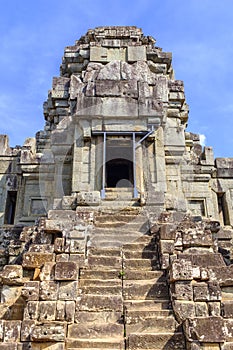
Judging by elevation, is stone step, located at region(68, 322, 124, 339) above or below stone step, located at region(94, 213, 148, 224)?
below

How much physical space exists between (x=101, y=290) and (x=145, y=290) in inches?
34.2

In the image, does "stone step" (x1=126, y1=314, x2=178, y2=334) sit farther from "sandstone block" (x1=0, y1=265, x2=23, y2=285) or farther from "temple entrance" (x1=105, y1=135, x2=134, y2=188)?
"temple entrance" (x1=105, y1=135, x2=134, y2=188)

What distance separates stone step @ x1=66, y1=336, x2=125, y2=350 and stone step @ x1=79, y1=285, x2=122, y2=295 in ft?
3.64

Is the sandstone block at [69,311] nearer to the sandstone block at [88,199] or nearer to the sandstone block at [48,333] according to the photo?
the sandstone block at [48,333]

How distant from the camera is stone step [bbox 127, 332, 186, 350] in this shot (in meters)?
5.98

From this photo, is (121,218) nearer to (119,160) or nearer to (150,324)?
(150,324)

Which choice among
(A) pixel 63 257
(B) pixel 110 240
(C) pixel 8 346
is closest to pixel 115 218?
(B) pixel 110 240

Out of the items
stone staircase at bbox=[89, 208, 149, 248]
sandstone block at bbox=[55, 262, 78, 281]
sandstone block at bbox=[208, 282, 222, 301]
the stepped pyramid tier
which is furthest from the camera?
stone staircase at bbox=[89, 208, 149, 248]

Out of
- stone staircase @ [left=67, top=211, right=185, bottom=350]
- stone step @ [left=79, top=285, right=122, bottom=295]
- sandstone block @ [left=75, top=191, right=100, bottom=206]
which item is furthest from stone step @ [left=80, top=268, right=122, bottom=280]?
sandstone block @ [left=75, top=191, right=100, bottom=206]

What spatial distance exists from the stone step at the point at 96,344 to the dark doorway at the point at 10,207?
8.86 metres

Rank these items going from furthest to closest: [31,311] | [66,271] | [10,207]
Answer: [10,207] → [66,271] → [31,311]

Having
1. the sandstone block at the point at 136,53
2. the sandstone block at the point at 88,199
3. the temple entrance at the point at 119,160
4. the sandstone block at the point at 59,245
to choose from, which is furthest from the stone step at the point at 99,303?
the sandstone block at the point at 136,53

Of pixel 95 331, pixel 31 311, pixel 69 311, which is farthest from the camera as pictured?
pixel 69 311

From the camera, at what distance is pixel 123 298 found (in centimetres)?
700
